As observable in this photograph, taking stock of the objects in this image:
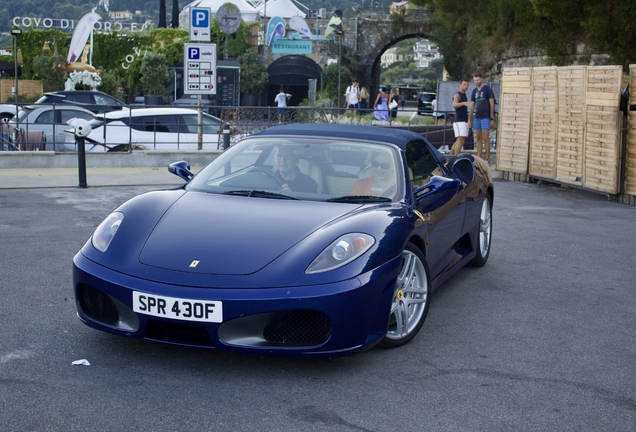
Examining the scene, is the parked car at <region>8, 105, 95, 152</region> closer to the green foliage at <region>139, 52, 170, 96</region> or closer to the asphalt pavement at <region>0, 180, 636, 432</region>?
the asphalt pavement at <region>0, 180, 636, 432</region>

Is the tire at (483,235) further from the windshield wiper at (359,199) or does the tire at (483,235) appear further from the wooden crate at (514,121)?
the wooden crate at (514,121)

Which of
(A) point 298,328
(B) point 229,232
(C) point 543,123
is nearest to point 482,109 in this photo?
(C) point 543,123

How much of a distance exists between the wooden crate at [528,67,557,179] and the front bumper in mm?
9698

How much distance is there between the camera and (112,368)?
425cm

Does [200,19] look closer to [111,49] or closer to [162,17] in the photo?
[111,49]

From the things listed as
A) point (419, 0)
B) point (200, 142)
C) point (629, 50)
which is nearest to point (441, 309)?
point (200, 142)

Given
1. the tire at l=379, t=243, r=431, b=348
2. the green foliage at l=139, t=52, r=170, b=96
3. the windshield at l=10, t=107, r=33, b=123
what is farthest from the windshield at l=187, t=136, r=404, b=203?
the green foliage at l=139, t=52, r=170, b=96

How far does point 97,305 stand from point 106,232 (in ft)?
1.58

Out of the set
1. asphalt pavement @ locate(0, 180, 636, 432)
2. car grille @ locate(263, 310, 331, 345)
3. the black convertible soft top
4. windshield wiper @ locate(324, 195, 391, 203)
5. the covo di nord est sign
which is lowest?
asphalt pavement @ locate(0, 180, 636, 432)

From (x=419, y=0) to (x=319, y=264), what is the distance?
39.0 m

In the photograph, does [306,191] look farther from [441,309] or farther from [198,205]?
[441,309]

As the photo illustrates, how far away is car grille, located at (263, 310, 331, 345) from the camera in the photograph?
4113mm

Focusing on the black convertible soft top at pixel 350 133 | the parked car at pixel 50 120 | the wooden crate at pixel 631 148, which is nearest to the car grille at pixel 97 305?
the black convertible soft top at pixel 350 133

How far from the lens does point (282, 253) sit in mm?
4270
